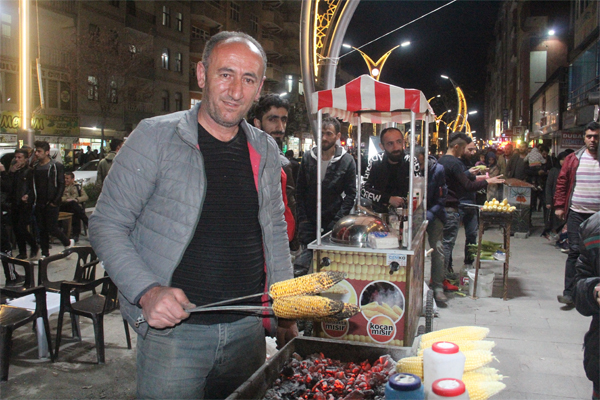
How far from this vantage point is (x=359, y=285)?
4359 mm

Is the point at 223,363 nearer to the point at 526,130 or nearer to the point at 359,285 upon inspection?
the point at 359,285

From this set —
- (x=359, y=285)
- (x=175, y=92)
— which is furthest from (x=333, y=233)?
(x=175, y=92)

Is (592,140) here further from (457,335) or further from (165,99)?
(165,99)

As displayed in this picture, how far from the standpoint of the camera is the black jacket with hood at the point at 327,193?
6422 mm

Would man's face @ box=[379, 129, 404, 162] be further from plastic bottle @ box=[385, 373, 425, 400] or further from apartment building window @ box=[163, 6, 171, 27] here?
apartment building window @ box=[163, 6, 171, 27]

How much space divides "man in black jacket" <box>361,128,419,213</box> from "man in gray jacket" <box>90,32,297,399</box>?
408 cm

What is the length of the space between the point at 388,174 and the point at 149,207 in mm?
4783

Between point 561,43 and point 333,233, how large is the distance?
1709 inches

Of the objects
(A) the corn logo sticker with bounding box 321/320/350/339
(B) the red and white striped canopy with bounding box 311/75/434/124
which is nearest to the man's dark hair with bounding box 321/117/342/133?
(B) the red and white striped canopy with bounding box 311/75/434/124

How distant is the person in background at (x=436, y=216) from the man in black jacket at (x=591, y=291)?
154 inches

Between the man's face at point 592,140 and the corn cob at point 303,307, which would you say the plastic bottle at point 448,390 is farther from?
the man's face at point 592,140

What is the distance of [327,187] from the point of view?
6.43 meters

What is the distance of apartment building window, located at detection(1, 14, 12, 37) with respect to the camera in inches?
910

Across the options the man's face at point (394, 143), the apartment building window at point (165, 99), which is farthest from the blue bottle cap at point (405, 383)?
the apartment building window at point (165, 99)
